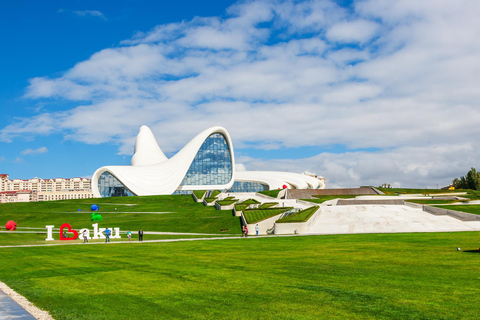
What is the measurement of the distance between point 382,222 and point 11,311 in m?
27.8

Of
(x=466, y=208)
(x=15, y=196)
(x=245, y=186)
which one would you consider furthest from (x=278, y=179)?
(x=15, y=196)

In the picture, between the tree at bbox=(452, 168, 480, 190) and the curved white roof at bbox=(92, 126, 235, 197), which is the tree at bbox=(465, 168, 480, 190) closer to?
the tree at bbox=(452, 168, 480, 190)

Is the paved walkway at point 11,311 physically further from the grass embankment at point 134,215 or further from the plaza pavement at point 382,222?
the plaza pavement at point 382,222

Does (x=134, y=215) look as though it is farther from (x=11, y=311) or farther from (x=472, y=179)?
(x=472, y=179)

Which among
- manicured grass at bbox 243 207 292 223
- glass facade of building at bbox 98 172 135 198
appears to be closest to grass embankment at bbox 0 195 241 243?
manicured grass at bbox 243 207 292 223

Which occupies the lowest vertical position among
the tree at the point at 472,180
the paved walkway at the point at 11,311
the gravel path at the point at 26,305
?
the gravel path at the point at 26,305

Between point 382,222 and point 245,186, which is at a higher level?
point 245,186

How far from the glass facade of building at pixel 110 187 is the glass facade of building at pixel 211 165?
11.2m

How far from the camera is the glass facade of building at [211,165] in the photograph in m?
79.2

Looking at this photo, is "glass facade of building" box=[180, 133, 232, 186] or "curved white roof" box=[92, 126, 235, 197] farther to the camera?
"glass facade of building" box=[180, 133, 232, 186]

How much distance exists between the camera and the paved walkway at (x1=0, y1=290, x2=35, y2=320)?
23.4ft

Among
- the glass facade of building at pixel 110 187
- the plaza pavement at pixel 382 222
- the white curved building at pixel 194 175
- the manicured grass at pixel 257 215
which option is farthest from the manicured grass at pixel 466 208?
the glass facade of building at pixel 110 187

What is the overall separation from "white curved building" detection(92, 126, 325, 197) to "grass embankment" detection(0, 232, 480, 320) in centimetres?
5922

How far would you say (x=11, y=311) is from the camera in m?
7.60
